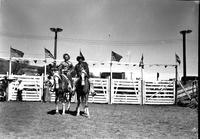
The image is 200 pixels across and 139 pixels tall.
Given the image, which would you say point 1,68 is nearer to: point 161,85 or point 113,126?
point 161,85

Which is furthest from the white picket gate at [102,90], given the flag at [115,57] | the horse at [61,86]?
the horse at [61,86]

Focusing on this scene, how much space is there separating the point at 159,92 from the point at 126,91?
8.61ft

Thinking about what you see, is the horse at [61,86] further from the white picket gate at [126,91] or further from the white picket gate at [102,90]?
the white picket gate at [126,91]

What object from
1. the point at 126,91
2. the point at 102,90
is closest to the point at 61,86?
the point at 102,90

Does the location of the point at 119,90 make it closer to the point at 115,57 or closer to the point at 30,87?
the point at 115,57

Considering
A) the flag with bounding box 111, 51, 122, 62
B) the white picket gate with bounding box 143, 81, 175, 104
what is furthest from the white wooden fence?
the flag with bounding box 111, 51, 122, 62

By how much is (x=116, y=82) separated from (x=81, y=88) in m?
11.8

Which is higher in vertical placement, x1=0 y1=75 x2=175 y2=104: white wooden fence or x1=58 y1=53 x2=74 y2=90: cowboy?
x1=58 y1=53 x2=74 y2=90: cowboy

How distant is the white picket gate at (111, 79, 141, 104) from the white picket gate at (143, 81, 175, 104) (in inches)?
23.8

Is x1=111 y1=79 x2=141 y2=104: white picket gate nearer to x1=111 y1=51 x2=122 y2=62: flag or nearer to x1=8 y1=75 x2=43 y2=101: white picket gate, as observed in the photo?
x1=111 y1=51 x2=122 y2=62: flag

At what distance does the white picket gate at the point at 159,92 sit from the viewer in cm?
2328

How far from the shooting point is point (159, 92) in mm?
23594

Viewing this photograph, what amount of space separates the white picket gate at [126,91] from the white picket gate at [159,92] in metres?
0.60

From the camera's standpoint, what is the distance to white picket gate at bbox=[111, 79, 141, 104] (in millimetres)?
23109
